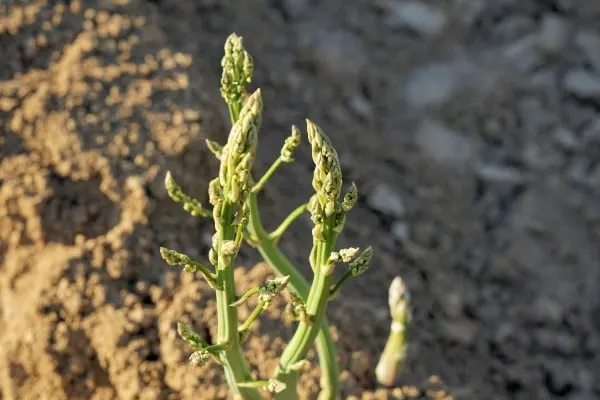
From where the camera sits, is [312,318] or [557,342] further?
[557,342]

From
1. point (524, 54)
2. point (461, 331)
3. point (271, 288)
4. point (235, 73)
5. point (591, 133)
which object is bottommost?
point (461, 331)

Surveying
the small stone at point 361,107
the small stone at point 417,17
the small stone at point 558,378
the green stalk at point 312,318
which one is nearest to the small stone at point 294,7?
the small stone at point 417,17

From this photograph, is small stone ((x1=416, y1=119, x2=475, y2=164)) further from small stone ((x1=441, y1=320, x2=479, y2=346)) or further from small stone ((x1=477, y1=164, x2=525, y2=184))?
small stone ((x1=441, y1=320, x2=479, y2=346))

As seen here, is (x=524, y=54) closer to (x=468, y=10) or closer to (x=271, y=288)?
(x=468, y=10)

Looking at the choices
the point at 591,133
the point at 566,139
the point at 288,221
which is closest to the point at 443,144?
the point at 566,139

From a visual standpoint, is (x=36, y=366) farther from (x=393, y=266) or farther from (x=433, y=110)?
(x=433, y=110)

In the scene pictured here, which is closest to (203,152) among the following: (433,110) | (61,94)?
(61,94)

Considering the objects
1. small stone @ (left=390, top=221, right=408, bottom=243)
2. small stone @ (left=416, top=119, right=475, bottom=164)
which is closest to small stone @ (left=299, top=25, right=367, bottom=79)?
small stone @ (left=416, top=119, right=475, bottom=164)
